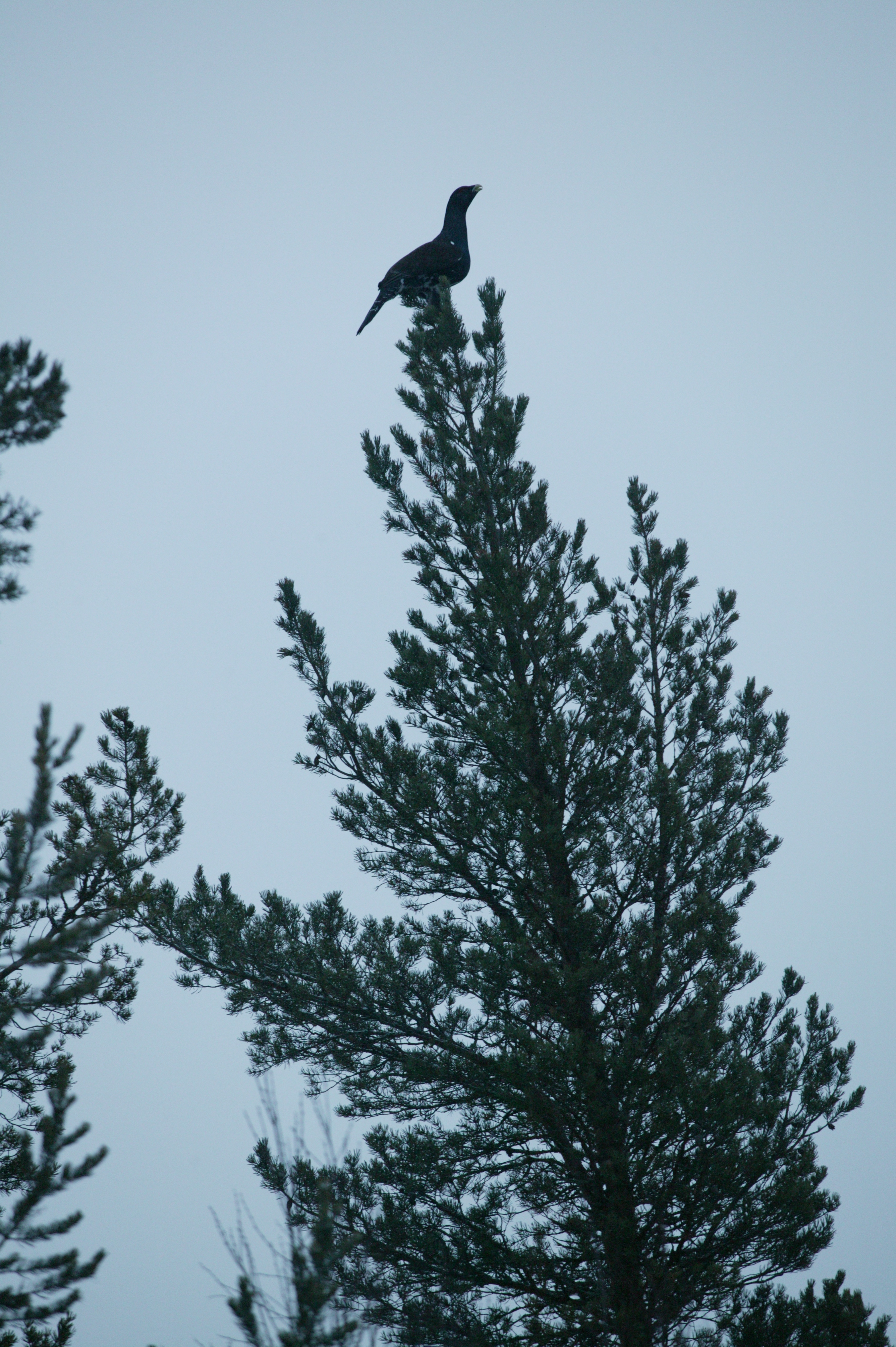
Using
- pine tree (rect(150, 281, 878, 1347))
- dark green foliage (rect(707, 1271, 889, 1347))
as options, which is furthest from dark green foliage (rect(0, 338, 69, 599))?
dark green foliage (rect(707, 1271, 889, 1347))

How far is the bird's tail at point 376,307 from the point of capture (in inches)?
421

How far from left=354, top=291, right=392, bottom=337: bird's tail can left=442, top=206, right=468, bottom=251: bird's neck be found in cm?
122

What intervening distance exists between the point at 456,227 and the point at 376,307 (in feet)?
4.98

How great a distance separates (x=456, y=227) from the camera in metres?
11.4

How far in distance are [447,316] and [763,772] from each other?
536 centimetres

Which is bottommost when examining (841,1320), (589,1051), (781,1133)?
(841,1320)

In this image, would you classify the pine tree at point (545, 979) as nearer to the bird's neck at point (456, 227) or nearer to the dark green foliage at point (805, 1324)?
the dark green foliage at point (805, 1324)

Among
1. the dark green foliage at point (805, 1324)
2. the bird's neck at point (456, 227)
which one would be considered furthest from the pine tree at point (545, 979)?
the bird's neck at point (456, 227)

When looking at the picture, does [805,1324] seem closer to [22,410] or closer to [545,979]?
[545,979]

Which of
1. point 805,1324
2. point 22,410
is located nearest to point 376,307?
point 22,410

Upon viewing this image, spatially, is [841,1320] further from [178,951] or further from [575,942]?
[178,951]

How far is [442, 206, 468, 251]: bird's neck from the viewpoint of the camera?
448 inches

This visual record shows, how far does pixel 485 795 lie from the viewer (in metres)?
8.20

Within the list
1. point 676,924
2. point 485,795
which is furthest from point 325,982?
point 676,924
